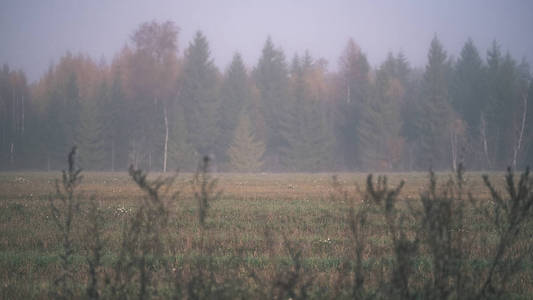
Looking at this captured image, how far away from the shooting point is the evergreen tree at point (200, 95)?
171ft

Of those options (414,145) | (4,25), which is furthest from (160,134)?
(4,25)

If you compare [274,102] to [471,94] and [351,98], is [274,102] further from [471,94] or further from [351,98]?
[471,94]

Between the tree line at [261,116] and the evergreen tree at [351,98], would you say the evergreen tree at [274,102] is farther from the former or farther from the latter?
the evergreen tree at [351,98]

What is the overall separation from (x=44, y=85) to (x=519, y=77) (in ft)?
241

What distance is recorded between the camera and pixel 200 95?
5341cm

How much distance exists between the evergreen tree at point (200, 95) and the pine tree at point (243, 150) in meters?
3.70

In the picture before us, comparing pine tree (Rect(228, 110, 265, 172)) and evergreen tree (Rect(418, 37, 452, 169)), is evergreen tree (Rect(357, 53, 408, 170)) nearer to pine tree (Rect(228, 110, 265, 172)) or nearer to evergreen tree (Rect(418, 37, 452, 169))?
evergreen tree (Rect(418, 37, 452, 169))

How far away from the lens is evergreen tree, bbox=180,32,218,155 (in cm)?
5222

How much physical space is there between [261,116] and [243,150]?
7243 millimetres

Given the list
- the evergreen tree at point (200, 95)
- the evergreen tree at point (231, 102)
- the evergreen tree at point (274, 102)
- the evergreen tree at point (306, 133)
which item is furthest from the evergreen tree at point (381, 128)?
the evergreen tree at point (200, 95)

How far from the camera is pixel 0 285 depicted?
4750mm

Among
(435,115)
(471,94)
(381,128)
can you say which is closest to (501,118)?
(471,94)

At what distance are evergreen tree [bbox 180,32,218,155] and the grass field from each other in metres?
39.7

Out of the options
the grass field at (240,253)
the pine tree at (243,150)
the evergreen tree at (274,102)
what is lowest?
the grass field at (240,253)
